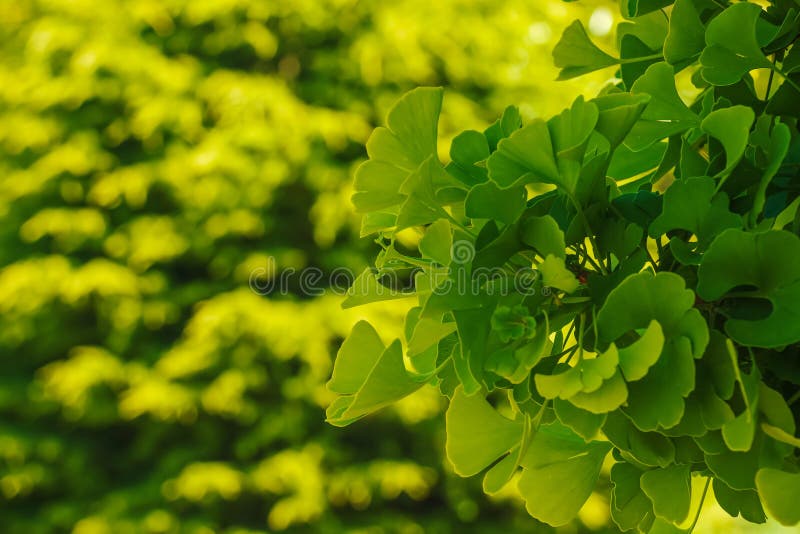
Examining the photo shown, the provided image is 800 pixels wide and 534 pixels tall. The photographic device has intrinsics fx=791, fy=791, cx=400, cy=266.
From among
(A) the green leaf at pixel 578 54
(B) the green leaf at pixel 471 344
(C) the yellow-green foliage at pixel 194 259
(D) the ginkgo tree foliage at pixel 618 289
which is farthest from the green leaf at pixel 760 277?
(C) the yellow-green foliage at pixel 194 259

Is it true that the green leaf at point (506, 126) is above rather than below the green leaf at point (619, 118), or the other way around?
below

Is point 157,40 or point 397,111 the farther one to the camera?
point 157,40

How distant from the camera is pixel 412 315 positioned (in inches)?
19.3

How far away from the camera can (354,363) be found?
481 millimetres

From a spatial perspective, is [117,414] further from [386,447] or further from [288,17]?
[288,17]

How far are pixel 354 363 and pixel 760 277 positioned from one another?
0.76ft

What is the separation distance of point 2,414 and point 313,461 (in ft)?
3.43

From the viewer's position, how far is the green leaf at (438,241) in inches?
15.7

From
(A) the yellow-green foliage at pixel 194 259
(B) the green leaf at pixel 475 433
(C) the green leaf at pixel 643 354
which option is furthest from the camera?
(A) the yellow-green foliage at pixel 194 259

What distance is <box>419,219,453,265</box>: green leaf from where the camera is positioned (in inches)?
15.7

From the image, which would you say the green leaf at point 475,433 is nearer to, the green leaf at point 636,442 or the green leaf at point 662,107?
the green leaf at point 636,442

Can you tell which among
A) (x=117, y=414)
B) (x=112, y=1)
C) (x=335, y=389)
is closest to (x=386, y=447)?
(x=117, y=414)

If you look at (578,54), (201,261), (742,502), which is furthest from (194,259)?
(742,502)

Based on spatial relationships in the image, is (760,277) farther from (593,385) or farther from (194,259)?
(194,259)
